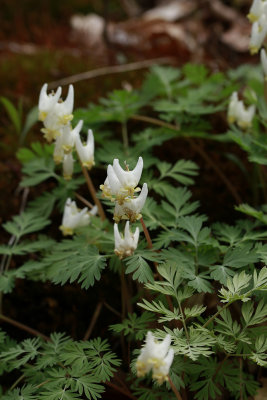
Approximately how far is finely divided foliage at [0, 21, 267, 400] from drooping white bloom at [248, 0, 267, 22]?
0.50m

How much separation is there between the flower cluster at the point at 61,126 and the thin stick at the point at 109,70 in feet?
6.05

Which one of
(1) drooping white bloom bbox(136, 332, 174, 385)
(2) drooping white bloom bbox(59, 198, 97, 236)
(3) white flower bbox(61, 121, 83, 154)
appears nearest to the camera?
(1) drooping white bloom bbox(136, 332, 174, 385)

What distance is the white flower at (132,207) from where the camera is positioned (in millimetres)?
1909

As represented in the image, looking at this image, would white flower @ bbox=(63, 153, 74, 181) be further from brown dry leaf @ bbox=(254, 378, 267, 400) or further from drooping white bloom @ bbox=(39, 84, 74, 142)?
brown dry leaf @ bbox=(254, 378, 267, 400)

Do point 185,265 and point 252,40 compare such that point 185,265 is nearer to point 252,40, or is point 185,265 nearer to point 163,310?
point 163,310

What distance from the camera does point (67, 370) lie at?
194cm

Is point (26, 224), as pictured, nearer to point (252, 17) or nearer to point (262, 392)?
point (262, 392)

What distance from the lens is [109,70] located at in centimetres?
436

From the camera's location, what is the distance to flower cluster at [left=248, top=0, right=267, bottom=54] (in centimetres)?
261

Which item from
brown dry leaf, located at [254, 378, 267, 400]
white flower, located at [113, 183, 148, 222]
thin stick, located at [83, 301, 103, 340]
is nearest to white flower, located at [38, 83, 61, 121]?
white flower, located at [113, 183, 148, 222]

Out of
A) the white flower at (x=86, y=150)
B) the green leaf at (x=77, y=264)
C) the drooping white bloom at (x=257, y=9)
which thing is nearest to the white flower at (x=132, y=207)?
the green leaf at (x=77, y=264)

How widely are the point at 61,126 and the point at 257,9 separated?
4.50 feet

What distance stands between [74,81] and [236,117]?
1769 mm

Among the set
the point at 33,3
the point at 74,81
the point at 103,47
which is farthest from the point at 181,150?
the point at 33,3
